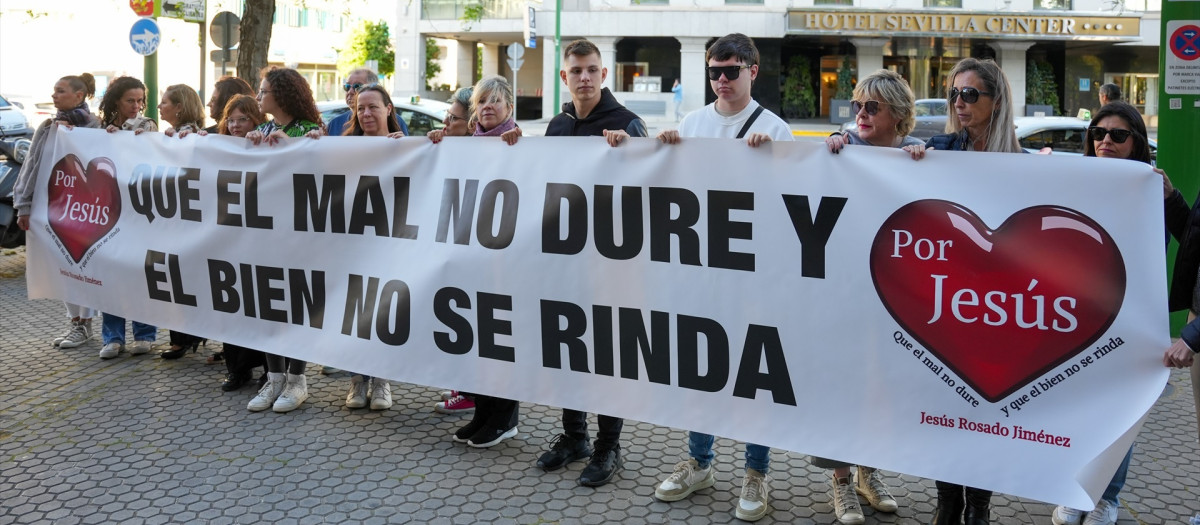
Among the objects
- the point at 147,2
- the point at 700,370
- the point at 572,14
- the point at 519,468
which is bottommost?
the point at 519,468

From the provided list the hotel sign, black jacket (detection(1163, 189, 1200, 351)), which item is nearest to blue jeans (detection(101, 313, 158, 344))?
black jacket (detection(1163, 189, 1200, 351))

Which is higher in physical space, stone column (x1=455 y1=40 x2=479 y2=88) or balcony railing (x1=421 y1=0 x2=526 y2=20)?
balcony railing (x1=421 y1=0 x2=526 y2=20)

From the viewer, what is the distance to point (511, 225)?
4684mm

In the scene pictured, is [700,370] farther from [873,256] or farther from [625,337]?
[873,256]

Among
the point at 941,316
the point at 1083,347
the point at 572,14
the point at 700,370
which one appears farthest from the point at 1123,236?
the point at 572,14

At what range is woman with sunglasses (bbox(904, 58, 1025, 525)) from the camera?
3.93 m

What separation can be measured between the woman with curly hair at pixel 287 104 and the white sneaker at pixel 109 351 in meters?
2.09

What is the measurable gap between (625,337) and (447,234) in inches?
42.6

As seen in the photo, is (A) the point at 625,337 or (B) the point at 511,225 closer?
(A) the point at 625,337

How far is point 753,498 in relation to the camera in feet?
14.0

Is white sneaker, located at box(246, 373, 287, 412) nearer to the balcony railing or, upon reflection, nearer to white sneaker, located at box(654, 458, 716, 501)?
white sneaker, located at box(654, 458, 716, 501)

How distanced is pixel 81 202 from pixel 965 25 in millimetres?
35815

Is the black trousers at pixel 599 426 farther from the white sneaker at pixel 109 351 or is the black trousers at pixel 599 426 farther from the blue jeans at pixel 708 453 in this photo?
the white sneaker at pixel 109 351

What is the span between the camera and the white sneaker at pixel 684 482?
4.47 m
